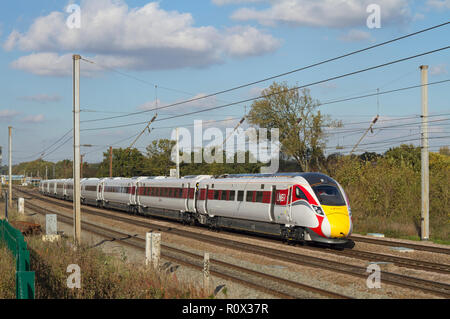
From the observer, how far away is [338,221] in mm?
17609

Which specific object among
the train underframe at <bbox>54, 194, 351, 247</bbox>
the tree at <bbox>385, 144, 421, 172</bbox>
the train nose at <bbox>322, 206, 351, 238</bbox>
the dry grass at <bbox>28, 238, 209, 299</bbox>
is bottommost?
the train underframe at <bbox>54, 194, 351, 247</bbox>

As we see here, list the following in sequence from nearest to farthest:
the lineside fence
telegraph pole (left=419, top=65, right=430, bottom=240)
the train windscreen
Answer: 1. the lineside fence
2. the train windscreen
3. telegraph pole (left=419, top=65, right=430, bottom=240)

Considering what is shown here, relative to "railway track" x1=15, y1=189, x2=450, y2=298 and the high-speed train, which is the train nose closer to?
the high-speed train

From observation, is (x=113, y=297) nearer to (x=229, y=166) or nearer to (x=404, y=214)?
(x=404, y=214)

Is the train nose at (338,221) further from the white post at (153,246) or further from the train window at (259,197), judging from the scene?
the white post at (153,246)

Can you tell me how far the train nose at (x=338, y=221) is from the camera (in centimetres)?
1748

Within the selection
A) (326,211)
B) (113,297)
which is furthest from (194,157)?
(113,297)

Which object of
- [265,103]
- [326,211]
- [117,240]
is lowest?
[117,240]

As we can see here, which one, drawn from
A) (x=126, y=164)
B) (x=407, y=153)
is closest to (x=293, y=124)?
(x=407, y=153)

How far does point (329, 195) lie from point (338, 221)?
1.09m

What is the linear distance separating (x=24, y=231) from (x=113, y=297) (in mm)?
14118

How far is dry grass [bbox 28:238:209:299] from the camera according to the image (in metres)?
9.36

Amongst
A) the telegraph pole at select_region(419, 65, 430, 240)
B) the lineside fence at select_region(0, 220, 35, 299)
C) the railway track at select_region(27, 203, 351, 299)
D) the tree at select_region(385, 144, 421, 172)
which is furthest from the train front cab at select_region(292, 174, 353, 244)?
the tree at select_region(385, 144, 421, 172)

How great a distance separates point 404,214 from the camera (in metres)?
26.9
